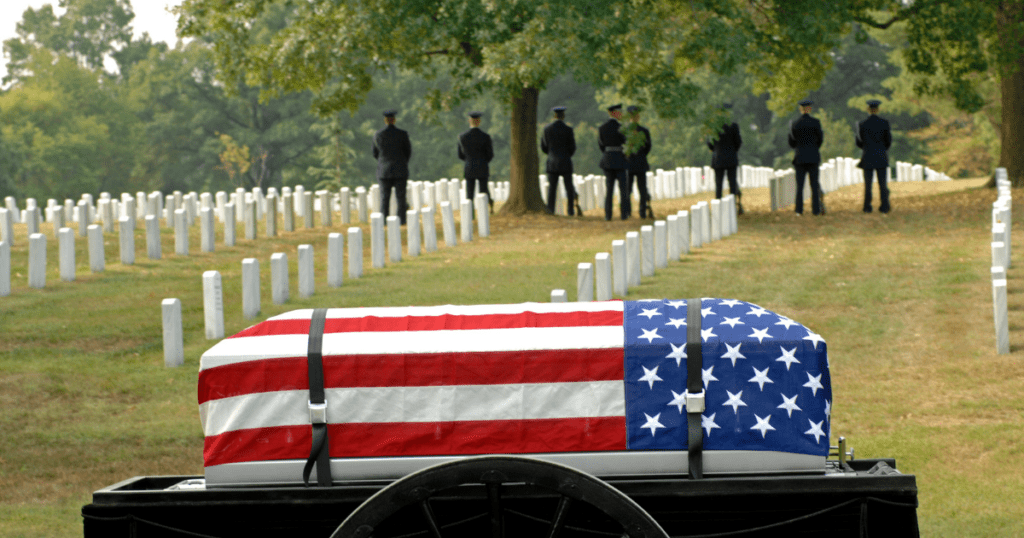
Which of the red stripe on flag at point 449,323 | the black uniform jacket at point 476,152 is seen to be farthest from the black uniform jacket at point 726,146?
the red stripe on flag at point 449,323

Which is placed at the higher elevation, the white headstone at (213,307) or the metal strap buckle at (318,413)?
the metal strap buckle at (318,413)

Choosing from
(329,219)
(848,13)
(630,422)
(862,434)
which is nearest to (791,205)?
(848,13)

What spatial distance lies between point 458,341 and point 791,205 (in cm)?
2503

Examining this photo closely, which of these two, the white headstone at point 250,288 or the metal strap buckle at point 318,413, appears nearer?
the metal strap buckle at point 318,413

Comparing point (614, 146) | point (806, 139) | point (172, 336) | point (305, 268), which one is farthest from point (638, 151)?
point (172, 336)

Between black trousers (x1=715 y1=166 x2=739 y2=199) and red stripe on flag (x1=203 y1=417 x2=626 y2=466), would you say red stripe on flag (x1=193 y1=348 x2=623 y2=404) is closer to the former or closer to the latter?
red stripe on flag (x1=203 y1=417 x2=626 y2=466)

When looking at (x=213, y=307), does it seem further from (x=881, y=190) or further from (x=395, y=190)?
(x=881, y=190)

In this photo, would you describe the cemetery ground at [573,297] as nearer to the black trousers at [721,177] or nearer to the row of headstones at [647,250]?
the row of headstones at [647,250]

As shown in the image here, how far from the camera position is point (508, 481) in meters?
3.34

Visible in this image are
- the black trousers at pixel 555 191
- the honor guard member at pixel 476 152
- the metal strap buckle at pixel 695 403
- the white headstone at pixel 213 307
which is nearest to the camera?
the metal strap buckle at pixel 695 403

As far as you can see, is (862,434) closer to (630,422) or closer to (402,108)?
(630,422)

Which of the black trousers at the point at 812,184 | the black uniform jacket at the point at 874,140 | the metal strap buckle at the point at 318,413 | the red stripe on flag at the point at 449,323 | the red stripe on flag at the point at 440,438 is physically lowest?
the red stripe on flag at the point at 440,438

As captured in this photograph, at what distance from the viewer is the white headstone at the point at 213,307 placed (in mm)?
12102

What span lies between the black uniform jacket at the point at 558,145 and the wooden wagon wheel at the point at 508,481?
19.8m
